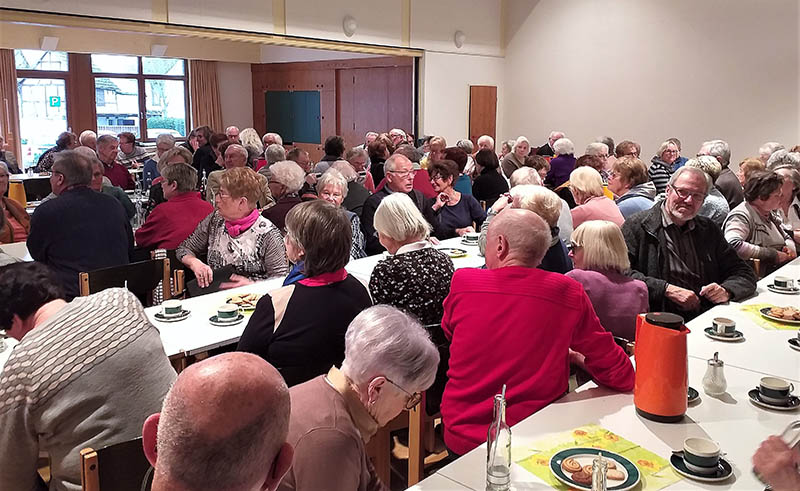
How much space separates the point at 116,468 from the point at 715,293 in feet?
10.1

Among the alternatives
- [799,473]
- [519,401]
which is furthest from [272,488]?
[519,401]

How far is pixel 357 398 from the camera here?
Answer: 69.4 inches

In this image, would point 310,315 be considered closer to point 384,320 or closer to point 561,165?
point 384,320

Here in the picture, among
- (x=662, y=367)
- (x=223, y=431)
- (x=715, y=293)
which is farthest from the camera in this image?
(x=715, y=293)

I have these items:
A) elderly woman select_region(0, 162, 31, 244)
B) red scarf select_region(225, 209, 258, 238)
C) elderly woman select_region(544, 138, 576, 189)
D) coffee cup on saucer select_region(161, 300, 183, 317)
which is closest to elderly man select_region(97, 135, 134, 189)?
elderly woman select_region(0, 162, 31, 244)

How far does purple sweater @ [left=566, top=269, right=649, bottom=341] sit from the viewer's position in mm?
3041

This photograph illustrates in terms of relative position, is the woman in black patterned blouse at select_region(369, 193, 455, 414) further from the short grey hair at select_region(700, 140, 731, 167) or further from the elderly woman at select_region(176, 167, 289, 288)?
the short grey hair at select_region(700, 140, 731, 167)

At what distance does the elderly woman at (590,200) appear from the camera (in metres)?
4.88

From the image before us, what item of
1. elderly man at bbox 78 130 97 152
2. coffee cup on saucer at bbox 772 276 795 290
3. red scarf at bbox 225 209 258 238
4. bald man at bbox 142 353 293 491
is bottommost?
coffee cup on saucer at bbox 772 276 795 290

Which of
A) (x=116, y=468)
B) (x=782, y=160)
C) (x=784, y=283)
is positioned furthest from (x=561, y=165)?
(x=116, y=468)

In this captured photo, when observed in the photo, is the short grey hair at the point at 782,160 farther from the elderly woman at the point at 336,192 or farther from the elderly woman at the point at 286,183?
the elderly woman at the point at 286,183

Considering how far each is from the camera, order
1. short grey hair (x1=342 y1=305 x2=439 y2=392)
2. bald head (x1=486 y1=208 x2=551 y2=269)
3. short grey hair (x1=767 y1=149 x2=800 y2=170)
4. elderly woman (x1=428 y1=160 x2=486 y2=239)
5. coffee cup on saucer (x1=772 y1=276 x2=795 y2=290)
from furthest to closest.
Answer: short grey hair (x1=767 y1=149 x2=800 y2=170), elderly woman (x1=428 y1=160 x2=486 y2=239), coffee cup on saucer (x1=772 y1=276 x2=795 y2=290), bald head (x1=486 y1=208 x2=551 y2=269), short grey hair (x1=342 y1=305 x2=439 y2=392)

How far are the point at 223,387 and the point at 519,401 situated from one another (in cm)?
162

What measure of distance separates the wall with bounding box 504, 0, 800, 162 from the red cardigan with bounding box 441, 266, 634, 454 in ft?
30.4
